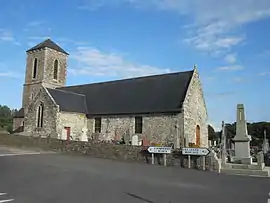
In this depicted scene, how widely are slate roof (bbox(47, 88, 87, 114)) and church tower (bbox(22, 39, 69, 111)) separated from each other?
919 cm

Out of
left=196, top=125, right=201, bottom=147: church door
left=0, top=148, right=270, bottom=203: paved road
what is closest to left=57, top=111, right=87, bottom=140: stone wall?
left=196, top=125, right=201, bottom=147: church door

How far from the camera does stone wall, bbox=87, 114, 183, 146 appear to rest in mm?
28922

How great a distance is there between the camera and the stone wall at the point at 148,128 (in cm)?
2892

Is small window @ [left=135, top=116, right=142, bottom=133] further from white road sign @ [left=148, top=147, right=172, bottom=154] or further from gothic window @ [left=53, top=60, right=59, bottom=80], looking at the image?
gothic window @ [left=53, top=60, right=59, bottom=80]

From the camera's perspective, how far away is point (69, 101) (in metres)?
35.5

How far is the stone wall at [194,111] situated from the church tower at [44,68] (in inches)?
870

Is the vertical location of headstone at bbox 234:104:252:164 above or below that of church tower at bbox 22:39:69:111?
below

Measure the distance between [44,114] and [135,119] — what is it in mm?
9869

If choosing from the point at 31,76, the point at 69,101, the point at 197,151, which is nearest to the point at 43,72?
the point at 31,76

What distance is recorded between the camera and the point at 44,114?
3353 centimetres

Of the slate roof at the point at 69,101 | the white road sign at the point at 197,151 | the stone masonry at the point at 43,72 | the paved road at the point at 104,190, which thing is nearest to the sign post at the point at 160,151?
the white road sign at the point at 197,151

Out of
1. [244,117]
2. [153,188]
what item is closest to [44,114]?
[244,117]

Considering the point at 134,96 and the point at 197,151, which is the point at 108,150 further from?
the point at 134,96

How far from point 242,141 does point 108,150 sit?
895cm
